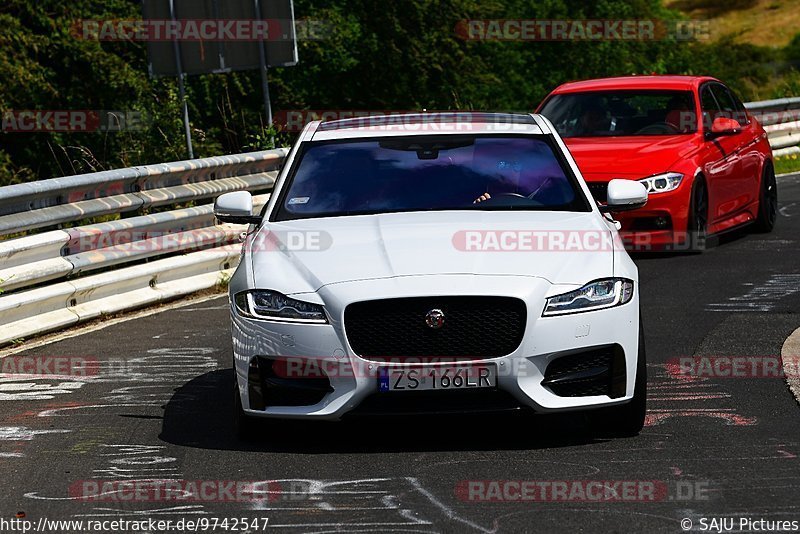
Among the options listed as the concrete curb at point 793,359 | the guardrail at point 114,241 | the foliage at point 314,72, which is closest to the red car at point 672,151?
the guardrail at point 114,241

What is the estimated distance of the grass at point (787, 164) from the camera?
22.8 meters

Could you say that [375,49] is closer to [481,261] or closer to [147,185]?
[147,185]

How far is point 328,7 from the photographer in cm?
3722

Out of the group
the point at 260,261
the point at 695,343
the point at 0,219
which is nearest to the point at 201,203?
the point at 0,219

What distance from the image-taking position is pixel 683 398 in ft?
26.5

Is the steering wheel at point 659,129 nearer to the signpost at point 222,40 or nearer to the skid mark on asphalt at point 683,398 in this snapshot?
the signpost at point 222,40

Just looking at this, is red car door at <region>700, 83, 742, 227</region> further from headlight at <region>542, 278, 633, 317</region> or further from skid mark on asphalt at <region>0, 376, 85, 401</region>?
headlight at <region>542, 278, 633, 317</region>

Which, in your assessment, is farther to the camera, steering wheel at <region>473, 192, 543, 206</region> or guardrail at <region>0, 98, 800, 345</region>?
guardrail at <region>0, 98, 800, 345</region>

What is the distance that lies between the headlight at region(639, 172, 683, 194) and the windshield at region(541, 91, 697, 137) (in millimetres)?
983

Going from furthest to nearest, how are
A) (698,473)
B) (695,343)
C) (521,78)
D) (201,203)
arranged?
1. (521,78)
2. (201,203)
3. (695,343)
4. (698,473)

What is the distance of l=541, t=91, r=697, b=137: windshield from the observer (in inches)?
583

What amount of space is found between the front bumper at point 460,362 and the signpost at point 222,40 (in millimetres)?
12266

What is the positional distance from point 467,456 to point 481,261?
0.88m

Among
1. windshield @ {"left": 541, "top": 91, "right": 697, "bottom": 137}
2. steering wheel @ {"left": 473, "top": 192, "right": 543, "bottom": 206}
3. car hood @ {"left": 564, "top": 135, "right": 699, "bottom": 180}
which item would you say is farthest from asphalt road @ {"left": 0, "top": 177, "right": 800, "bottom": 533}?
windshield @ {"left": 541, "top": 91, "right": 697, "bottom": 137}
